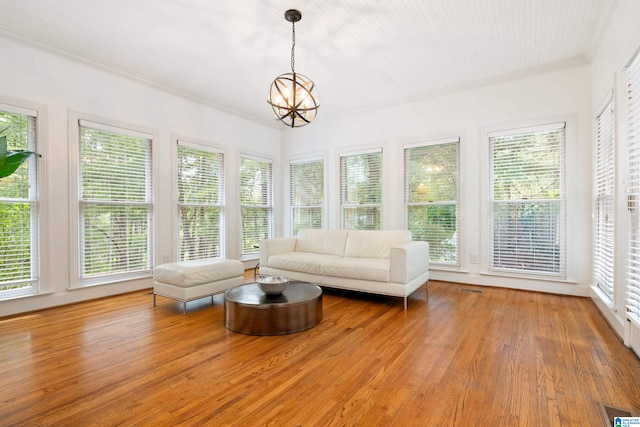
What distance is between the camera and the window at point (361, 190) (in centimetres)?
542

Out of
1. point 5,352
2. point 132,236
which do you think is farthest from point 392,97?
point 5,352

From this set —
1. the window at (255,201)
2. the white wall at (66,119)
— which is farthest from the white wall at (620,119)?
the white wall at (66,119)

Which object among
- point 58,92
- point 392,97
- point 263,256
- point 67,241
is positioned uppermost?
point 392,97

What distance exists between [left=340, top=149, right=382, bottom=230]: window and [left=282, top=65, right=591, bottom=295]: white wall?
0.13 m

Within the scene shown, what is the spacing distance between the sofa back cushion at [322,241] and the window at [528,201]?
2.09m

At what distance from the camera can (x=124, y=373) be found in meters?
2.03

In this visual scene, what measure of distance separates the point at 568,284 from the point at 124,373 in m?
4.72

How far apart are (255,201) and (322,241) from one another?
1.90 m

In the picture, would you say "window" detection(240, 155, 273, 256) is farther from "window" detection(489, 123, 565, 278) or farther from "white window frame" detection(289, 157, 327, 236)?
"window" detection(489, 123, 565, 278)

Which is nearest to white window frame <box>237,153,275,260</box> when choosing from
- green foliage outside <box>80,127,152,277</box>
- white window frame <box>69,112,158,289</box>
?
green foliage outside <box>80,127,152,277</box>

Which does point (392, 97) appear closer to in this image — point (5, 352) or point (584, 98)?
point (584, 98)

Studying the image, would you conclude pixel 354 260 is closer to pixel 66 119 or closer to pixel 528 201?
pixel 528 201

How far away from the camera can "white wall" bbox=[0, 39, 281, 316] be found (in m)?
3.33

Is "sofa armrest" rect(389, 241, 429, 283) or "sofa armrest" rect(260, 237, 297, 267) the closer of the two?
"sofa armrest" rect(389, 241, 429, 283)
